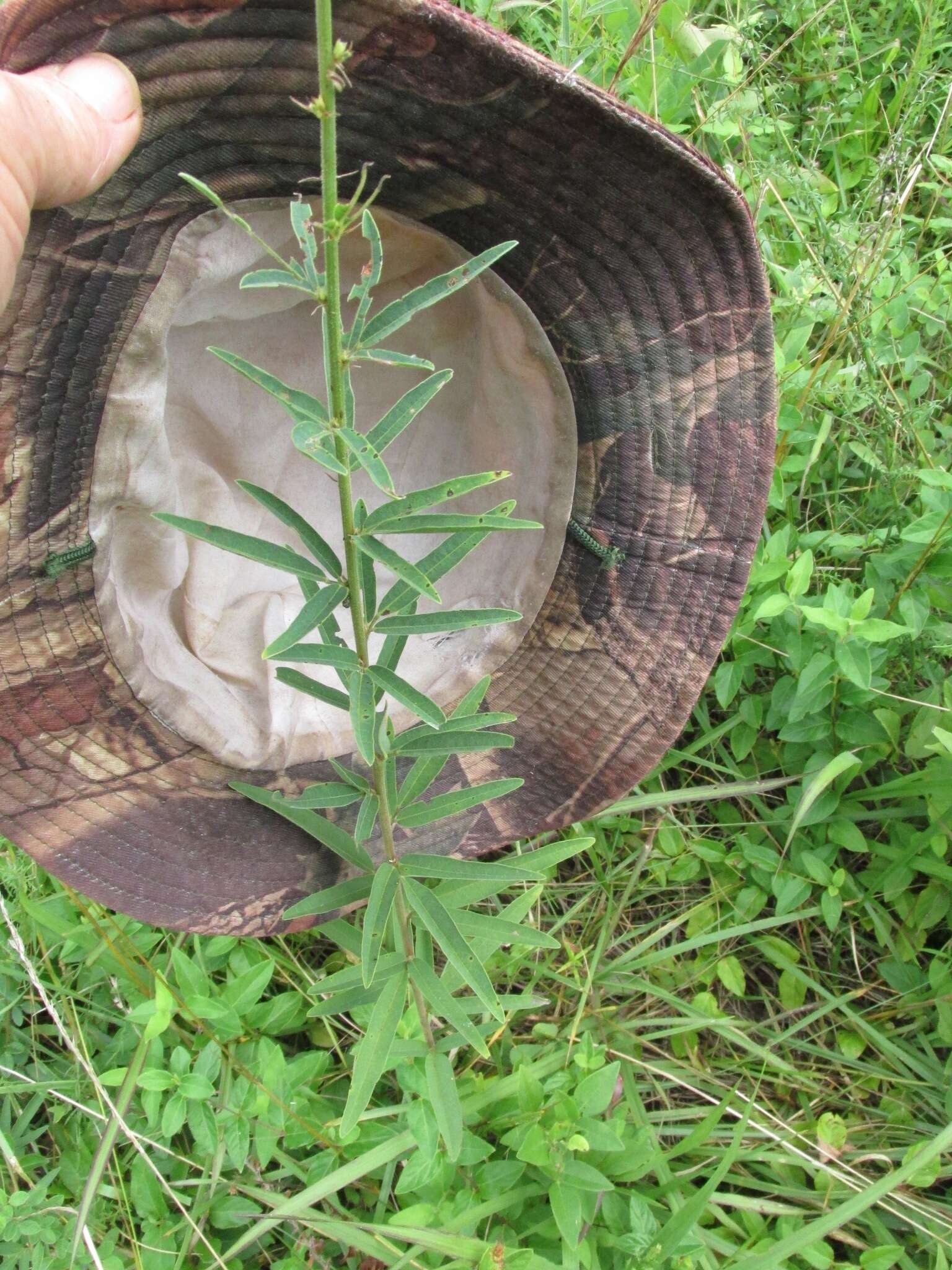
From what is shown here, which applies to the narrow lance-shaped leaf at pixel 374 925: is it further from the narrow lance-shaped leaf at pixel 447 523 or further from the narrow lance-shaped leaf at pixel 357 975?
the narrow lance-shaped leaf at pixel 447 523

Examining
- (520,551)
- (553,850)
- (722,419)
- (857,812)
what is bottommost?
(857,812)

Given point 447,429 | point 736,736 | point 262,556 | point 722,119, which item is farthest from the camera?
point 722,119

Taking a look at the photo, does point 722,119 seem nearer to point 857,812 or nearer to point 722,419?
point 722,419

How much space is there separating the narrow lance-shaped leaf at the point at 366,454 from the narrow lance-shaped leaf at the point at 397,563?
0.17 feet

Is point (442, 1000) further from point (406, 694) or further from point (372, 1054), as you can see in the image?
point (406, 694)

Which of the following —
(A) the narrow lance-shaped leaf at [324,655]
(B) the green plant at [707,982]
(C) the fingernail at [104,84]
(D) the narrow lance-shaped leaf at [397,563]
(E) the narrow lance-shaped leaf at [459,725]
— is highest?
(C) the fingernail at [104,84]

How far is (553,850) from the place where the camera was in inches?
33.4

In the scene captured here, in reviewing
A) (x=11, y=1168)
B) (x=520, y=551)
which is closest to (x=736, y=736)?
(x=520, y=551)

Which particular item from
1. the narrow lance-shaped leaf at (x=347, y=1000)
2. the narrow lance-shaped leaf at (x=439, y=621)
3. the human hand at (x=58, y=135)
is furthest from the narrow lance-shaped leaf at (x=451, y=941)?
the human hand at (x=58, y=135)

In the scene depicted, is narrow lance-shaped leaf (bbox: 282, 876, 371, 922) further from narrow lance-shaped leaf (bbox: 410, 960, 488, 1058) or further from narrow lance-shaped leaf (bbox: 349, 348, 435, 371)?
narrow lance-shaped leaf (bbox: 349, 348, 435, 371)

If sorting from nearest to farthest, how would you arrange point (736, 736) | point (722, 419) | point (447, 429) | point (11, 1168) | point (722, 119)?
point (722, 419), point (11, 1168), point (447, 429), point (736, 736), point (722, 119)

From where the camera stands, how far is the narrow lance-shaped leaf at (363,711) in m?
0.60

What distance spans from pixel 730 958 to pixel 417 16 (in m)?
1.03

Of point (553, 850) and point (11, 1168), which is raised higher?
point (553, 850)
